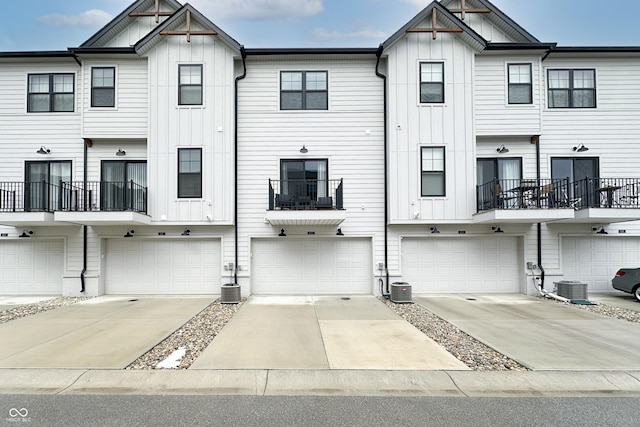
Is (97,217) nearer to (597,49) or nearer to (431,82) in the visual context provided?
(431,82)

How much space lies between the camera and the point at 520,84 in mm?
10766

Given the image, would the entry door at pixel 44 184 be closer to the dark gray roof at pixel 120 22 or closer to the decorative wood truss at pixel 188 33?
the dark gray roof at pixel 120 22

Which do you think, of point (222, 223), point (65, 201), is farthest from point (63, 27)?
point (222, 223)

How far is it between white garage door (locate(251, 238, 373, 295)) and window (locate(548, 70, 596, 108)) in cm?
821

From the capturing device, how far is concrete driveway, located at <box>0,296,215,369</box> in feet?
16.9

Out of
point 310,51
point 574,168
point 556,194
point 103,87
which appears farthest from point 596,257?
point 103,87

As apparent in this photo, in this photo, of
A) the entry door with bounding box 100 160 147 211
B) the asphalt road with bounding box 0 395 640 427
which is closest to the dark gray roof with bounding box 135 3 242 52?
the entry door with bounding box 100 160 147 211

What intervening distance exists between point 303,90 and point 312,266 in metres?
6.00

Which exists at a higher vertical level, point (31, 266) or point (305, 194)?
point (305, 194)

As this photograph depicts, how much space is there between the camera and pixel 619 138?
36.2 feet

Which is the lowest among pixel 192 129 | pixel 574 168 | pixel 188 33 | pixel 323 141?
pixel 574 168

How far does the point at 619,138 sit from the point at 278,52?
1198 centimetres

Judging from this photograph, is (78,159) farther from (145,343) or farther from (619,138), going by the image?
(619,138)

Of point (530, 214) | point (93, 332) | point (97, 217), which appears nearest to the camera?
point (93, 332)
